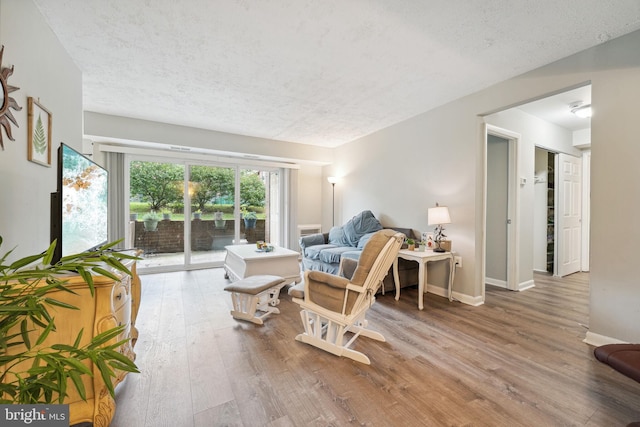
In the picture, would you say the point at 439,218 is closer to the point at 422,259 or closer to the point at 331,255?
the point at 422,259

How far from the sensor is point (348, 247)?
4.31 meters

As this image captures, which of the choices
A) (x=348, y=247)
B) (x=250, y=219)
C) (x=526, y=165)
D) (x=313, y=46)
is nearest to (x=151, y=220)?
(x=250, y=219)

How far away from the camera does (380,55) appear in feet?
7.73

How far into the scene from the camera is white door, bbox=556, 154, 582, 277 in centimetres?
444

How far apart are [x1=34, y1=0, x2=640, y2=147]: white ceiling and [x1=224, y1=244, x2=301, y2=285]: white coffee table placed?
198 centimetres

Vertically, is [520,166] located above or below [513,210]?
above

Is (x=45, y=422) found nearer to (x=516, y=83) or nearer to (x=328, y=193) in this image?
(x=516, y=83)

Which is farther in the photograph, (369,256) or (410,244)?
(410,244)

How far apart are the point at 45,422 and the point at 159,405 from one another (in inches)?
42.0

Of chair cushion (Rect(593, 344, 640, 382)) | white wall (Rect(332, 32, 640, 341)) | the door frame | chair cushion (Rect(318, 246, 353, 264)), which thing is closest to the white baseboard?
white wall (Rect(332, 32, 640, 341))

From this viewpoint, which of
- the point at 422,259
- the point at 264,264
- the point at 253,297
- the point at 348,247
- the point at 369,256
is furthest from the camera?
the point at 348,247

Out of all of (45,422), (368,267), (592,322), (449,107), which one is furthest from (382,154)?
(45,422)

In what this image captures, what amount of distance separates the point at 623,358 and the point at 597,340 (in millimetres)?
1148

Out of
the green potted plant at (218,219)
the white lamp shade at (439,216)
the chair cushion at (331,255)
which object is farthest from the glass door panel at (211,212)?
the white lamp shade at (439,216)
